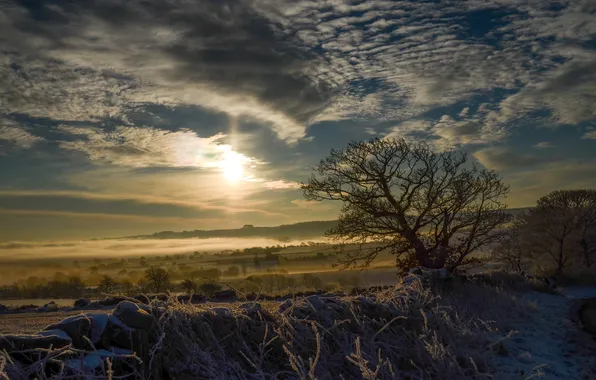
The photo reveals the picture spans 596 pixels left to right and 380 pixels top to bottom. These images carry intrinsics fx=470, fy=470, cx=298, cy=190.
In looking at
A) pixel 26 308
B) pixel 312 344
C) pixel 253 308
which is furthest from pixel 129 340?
pixel 26 308

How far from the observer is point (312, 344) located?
19.7ft

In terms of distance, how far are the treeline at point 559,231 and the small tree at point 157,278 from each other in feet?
68.2

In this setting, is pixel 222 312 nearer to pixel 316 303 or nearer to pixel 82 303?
pixel 316 303

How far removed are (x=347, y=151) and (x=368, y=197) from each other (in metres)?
2.14

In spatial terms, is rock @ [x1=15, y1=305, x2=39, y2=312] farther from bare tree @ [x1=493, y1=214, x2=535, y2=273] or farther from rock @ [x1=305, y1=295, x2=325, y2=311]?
bare tree @ [x1=493, y1=214, x2=535, y2=273]

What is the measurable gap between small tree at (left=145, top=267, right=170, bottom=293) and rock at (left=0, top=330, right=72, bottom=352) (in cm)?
1936

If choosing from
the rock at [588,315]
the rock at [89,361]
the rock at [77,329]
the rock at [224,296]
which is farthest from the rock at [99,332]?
the rock at [224,296]

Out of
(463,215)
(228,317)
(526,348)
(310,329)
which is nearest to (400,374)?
(310,329)

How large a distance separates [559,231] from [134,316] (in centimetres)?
3276

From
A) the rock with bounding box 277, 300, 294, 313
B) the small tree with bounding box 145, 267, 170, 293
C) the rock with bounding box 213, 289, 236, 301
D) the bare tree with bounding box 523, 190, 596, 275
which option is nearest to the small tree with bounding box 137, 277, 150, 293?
the small tree with bounding box 145, 267, 170, 293

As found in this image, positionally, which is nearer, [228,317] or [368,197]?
[228,317]

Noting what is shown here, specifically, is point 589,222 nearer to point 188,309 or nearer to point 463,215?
point 463,215

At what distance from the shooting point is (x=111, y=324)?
4723 mm

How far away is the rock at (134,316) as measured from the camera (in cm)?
493
